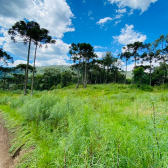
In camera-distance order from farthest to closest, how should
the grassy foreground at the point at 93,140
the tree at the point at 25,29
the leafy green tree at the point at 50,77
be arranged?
the leafy green tree at the point at 50,77, the tree at the point at 25,29, the grassy foreground at the point at 93,140

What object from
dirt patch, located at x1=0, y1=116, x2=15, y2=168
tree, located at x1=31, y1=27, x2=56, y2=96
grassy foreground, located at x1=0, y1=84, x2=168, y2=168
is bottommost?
dirt patch, located at x1=0, y1=116, x2=15, y2=168

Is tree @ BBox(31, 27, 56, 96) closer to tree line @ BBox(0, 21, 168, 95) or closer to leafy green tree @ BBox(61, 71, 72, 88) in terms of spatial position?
tree line @ BBox(0, 21, 168, 95)

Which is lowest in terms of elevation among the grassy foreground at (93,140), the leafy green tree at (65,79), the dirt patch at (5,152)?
the dirt patch at (5,152)

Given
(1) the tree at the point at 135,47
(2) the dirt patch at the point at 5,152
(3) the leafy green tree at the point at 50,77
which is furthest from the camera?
(3) the leafy green tree at the point at 50,77

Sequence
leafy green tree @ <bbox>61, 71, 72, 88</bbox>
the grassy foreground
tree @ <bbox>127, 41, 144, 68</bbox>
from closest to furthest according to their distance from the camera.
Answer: the grassy foreground < tree @ <bbox>127, 41, 144, 68</bbox> < leafy green tree @ <bbox>61, 71, 72, 88</bbox>

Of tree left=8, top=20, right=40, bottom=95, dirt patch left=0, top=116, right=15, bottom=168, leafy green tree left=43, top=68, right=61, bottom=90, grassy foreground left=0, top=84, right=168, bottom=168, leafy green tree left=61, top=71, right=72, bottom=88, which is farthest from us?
leafy green tree left=43, top=68, right=61, bottom=90

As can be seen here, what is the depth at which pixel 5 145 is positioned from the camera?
10.4 feet

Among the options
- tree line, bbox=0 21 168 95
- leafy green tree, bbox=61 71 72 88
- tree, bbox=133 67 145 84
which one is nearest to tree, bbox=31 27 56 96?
tree line, bbox=0 21 168 95

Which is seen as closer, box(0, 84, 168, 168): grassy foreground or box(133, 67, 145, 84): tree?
box(0, 84, 168, 168): grassy foreground

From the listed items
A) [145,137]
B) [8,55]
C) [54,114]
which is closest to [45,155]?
[54,114]

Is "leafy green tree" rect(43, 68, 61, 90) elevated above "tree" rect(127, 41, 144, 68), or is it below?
below

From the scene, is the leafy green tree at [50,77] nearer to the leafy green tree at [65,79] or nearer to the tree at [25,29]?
the leafy green tree at [65,79]

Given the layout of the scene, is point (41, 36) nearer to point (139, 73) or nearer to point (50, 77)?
point (139, 73)

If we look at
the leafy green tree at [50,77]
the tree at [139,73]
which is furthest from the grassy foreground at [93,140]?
the leafy green tree at [50,77]
